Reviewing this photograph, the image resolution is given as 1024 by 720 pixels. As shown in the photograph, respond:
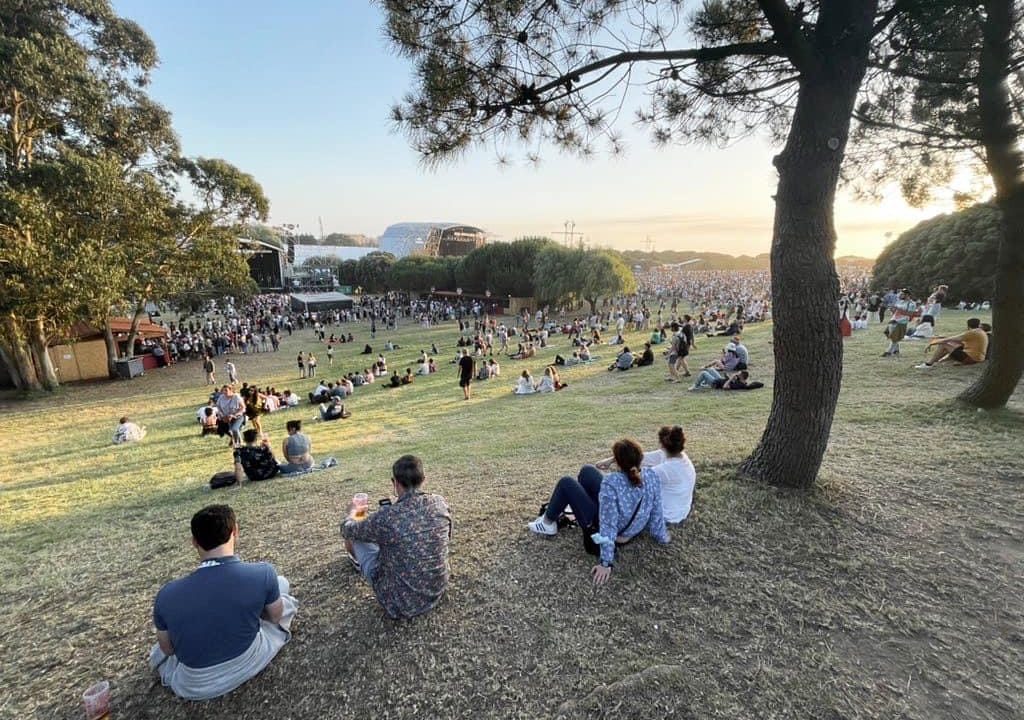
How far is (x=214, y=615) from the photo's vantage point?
2436 mm

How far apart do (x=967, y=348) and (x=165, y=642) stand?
13076 mm

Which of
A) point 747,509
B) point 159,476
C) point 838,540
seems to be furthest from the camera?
point 159,476

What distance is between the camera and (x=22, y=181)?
14328 mm

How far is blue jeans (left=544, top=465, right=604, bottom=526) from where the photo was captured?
3.66 meters

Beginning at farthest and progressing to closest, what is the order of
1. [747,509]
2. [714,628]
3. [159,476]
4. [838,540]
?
[159,476]
[747,509]
[838,540]
[714,628]

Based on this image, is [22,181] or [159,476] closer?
[159,476]

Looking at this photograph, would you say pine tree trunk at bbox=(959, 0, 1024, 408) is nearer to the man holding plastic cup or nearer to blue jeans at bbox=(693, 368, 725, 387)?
blue jeans at bbox=(693, 368, 725, 387)

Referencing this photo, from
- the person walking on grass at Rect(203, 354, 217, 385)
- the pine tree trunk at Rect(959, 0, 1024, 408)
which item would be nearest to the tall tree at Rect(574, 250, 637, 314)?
the person walking on grass at Rect(203, 354, 217, 385)

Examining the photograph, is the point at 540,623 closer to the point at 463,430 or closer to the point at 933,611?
the point at 933,611

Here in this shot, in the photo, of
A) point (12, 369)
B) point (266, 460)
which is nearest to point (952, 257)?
point (266, 460)

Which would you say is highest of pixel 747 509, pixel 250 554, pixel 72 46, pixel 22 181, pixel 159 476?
pixel 72 46

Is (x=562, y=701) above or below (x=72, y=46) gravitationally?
below

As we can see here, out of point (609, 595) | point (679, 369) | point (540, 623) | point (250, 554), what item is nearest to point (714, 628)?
point (609, 595)

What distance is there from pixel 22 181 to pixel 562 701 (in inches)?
811
